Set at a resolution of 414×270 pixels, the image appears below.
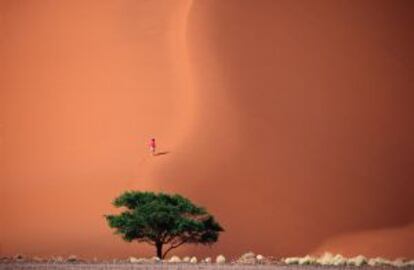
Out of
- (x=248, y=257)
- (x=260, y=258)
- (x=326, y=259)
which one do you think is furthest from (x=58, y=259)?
(x=326, y=259)

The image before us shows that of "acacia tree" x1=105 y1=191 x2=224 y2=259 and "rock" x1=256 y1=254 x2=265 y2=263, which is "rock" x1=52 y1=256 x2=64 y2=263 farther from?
"rock" x1=256 y1=254 x2=265 y2=263

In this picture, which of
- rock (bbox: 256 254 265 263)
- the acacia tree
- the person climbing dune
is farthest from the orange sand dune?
the acacia tree

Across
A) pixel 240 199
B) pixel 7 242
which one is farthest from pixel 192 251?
pixel 7 242

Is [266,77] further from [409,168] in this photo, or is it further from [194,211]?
[194,211]

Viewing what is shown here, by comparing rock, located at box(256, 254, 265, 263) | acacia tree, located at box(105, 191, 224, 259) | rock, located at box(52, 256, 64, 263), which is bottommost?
rock, located at box(256, 254, 265, 263)

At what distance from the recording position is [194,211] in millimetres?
21391

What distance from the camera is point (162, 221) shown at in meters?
20.8

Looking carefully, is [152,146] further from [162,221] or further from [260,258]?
[162,221]

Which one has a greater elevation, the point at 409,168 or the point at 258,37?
the point at 258,37

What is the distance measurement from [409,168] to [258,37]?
18.6 ft

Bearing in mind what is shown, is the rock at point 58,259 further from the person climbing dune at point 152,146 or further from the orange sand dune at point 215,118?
the person climbing dune at point 152,146

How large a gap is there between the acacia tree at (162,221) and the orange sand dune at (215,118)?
302 centimetres

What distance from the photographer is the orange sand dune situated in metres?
24.7

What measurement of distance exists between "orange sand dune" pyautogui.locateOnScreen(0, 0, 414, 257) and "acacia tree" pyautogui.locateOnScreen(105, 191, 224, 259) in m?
3.02
